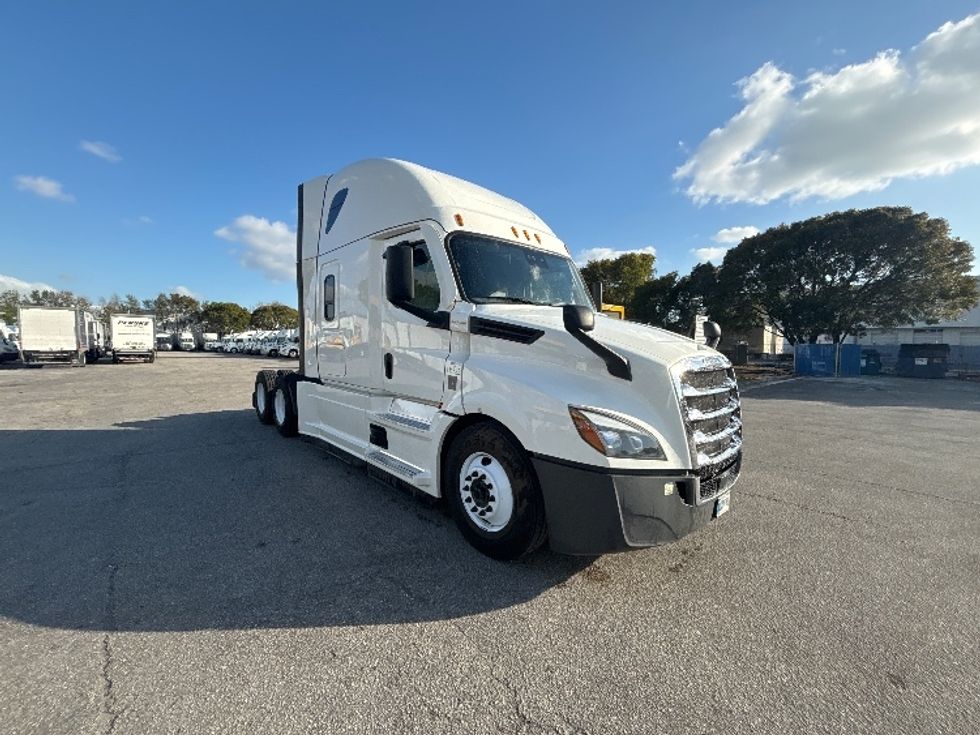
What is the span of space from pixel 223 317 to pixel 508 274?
8604 cm

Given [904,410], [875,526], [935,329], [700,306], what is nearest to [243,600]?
[875,526]

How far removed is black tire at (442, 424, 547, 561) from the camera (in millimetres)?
3174

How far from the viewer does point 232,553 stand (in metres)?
3.51

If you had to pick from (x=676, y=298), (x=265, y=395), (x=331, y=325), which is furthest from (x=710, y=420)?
(x=676, y=298)

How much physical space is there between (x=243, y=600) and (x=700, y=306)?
37707mm

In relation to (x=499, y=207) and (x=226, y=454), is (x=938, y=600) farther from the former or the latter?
(x=226, y=454)

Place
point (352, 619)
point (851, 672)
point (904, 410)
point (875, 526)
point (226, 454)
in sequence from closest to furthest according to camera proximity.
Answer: point (851, 672) < point (352, 619) < point (875, 526) < point (226, 454) < point (904, 410)

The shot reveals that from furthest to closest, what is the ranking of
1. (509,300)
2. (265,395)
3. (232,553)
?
(265,395)
(509,300)
(232,553)

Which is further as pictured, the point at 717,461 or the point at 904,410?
the point at 904,410

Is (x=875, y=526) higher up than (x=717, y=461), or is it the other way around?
(x=717, y=461)

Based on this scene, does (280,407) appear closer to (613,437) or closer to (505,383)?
(505,383)

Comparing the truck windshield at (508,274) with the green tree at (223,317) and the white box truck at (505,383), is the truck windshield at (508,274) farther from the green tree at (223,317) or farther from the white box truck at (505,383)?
the green tree at (223,317)

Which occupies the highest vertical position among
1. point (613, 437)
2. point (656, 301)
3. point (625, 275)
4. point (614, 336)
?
point (625, 275)

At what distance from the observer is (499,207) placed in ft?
15.5
